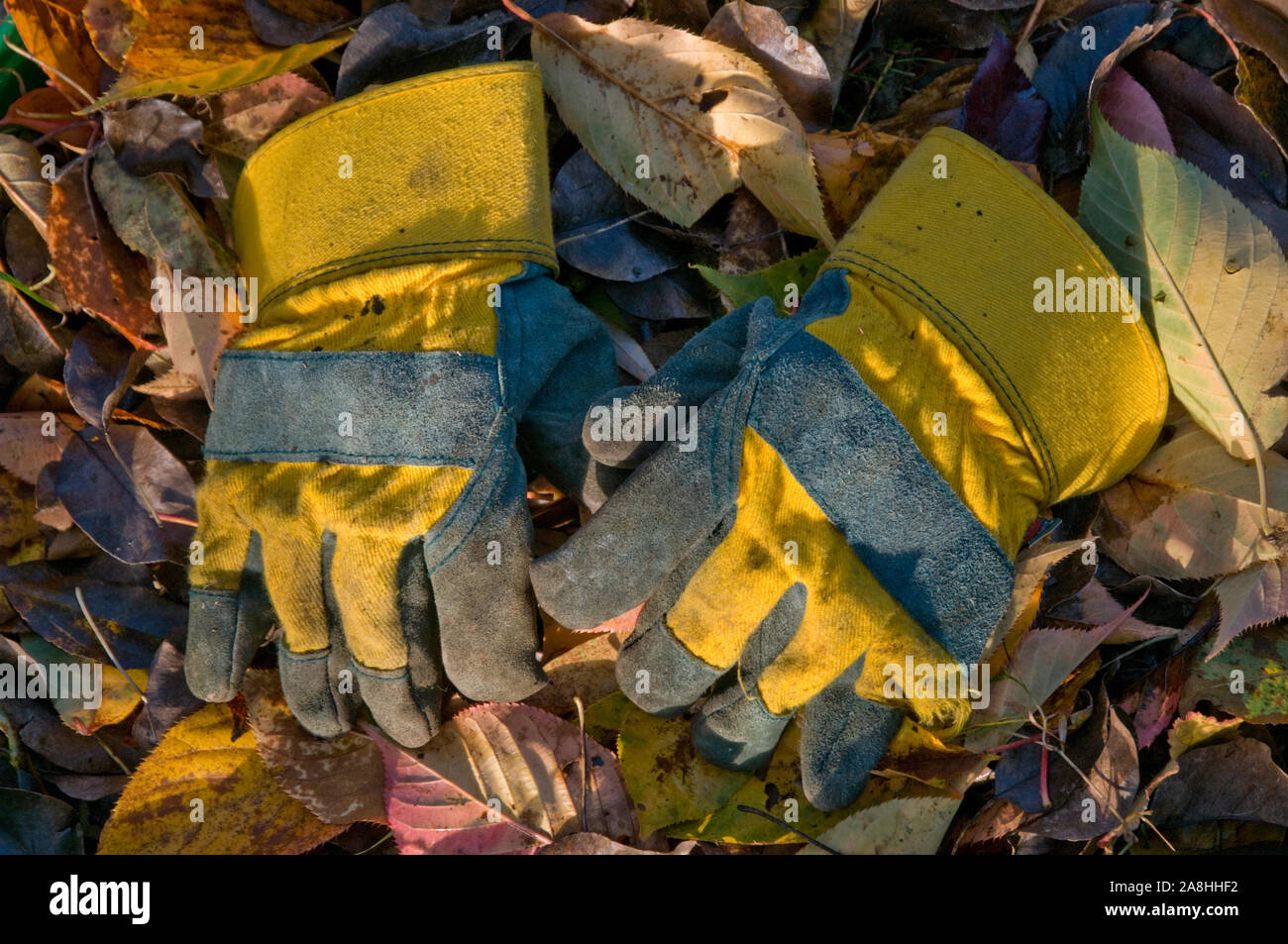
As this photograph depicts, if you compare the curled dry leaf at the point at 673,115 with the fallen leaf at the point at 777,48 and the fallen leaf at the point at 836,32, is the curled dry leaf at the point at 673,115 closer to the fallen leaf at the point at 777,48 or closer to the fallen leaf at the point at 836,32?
the fallen leaf at the point at 777,48

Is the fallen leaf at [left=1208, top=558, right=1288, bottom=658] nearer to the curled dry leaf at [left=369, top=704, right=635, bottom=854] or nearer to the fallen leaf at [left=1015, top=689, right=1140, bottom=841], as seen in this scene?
the fallen leaf at [left=1015, top=689, right=1140, bottom=841]

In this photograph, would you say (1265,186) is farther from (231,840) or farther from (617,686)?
(231,840)

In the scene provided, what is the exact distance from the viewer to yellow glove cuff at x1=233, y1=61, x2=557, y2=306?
5.67 feet

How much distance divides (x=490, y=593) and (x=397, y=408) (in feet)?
1.22

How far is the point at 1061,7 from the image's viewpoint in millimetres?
2000

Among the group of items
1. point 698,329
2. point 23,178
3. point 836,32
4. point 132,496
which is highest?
point 836,32

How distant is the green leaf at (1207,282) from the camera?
1735 mm

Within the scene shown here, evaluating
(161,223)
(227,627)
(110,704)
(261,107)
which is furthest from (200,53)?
(110,704)

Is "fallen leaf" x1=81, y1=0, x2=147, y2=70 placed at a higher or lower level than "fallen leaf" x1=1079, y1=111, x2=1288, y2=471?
higher

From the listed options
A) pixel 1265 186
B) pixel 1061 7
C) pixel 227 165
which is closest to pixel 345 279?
pixel 227 165

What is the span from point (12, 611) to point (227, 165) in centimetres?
115

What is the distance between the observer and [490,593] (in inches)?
66.9

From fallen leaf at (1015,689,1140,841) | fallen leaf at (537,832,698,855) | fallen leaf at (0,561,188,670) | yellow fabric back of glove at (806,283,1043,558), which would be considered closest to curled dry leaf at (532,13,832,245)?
yellow fabric back of glove at (806,283,1043,558)

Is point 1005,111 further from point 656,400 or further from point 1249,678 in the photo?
point 1249,678
